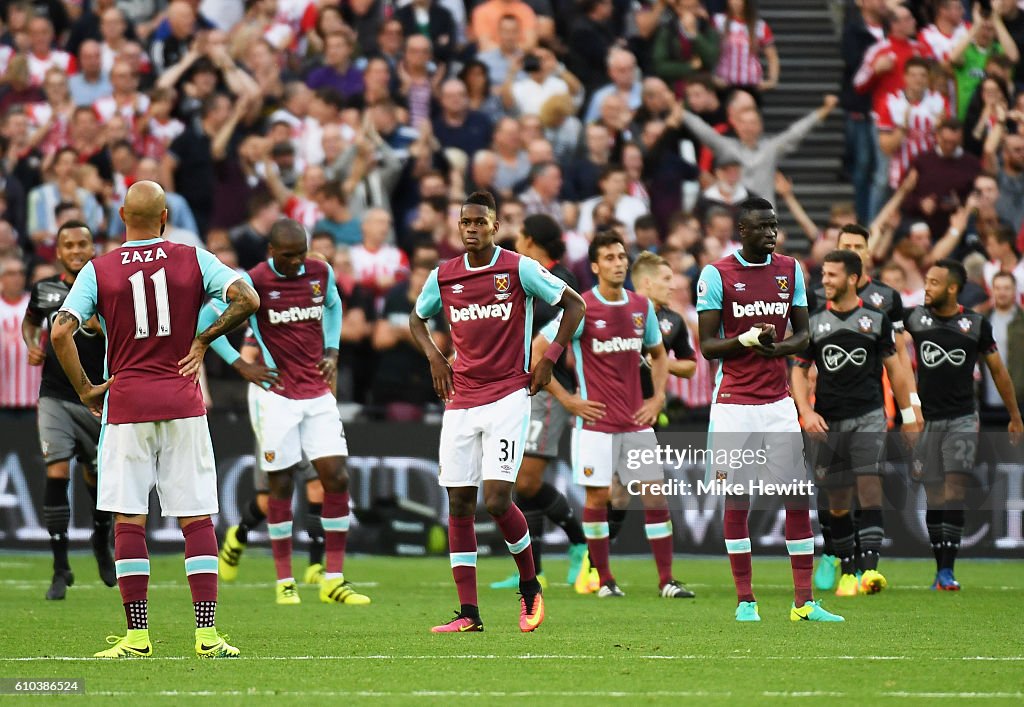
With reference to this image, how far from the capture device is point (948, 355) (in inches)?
573

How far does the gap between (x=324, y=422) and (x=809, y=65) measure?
13045mm

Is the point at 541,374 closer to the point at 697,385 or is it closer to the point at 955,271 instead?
the point at 955,271

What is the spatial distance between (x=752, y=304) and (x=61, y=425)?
564 cm

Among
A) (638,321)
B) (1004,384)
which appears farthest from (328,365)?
(1004,384)

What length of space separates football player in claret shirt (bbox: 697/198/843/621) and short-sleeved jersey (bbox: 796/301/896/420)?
7.91 ft

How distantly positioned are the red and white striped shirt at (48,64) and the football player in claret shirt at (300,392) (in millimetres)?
9440

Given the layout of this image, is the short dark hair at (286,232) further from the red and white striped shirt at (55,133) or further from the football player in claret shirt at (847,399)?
the red and white striped shirt at (55,133)

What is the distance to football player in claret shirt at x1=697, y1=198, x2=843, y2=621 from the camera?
35.8ft

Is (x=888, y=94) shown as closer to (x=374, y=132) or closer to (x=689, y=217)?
(x=689, y=217)

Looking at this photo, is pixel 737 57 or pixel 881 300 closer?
pixel 881 300

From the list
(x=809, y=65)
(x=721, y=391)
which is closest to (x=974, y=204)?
(x=809, y=65)

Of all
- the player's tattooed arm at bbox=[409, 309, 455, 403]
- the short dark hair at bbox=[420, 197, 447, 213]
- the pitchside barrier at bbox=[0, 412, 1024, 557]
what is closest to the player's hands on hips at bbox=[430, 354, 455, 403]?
the player's tattooed arm at bbox=[409, 309, 455, 403]

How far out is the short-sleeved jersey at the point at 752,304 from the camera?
10930 mm

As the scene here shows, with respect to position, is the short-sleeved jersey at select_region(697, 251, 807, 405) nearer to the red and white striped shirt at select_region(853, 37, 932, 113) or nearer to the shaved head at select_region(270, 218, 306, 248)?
the shaved head at select_region(270, 218, 306, 248)
